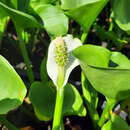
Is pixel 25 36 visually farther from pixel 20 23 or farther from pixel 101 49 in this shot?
pixel 101 49

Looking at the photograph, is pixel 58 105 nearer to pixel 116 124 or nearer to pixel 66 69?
pixel 66 69

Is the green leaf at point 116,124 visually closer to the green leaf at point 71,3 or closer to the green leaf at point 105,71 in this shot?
the green leaf at point 105,71

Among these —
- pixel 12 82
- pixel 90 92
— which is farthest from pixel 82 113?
pixel 12 82

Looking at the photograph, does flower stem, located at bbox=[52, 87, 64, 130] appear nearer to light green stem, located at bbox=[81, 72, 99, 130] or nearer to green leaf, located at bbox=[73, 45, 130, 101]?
green leaf, located at bbox=[73, 45, 130, 101]

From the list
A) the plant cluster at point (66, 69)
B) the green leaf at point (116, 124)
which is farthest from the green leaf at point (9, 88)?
the green leaf at point (116, 124)

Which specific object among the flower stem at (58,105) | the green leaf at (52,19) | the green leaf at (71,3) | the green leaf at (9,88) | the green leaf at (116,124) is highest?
the green leaf at (71,3)

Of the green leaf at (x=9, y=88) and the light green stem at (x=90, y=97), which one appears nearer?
the green leaf at (x=9, y=88)

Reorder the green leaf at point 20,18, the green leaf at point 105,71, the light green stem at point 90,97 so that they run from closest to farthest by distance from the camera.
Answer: the green leaf at point 105,71, the green leaf at point 20,18, the light green stem at point 90,97
